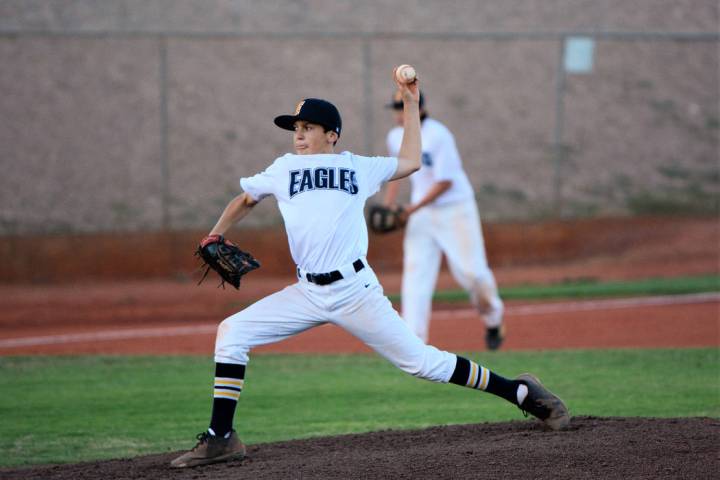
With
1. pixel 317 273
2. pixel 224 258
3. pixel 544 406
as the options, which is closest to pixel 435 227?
pixel 544 406

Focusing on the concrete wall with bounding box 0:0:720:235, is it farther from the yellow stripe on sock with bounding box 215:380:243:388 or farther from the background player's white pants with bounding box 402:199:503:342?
the yellow stripe on sock with bounding box 215:380:243:388

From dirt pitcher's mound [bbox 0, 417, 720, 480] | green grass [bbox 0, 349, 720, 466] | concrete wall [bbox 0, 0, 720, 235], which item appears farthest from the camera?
concrete wall [bbox 0, 0, 720, 235]

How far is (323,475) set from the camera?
4.95 metres

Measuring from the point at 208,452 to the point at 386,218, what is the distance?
4.25 m

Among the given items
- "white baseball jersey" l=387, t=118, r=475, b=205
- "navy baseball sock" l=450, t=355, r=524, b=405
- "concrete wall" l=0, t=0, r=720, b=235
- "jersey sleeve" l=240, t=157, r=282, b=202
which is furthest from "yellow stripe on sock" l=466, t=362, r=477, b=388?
"concrete wall" l=0, t=0, r=720, b=235

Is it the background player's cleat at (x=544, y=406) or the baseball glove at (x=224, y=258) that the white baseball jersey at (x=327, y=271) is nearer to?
the baseball glove at (x=224, y=258)

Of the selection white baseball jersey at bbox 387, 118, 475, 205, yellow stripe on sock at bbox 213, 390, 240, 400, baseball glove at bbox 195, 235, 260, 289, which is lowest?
yellow stripe on sock at bbox 213, 390, 240, 400

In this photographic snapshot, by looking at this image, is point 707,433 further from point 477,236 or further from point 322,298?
point 477,236

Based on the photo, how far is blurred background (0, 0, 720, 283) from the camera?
1658cm

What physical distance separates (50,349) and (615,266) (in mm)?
9381

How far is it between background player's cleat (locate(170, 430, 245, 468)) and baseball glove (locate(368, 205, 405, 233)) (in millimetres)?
4062

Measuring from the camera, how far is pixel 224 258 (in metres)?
5.36

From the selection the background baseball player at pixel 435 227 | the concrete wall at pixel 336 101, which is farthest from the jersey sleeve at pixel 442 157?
the concrete wall at pixel 336 101

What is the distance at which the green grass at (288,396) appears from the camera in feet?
21.6
